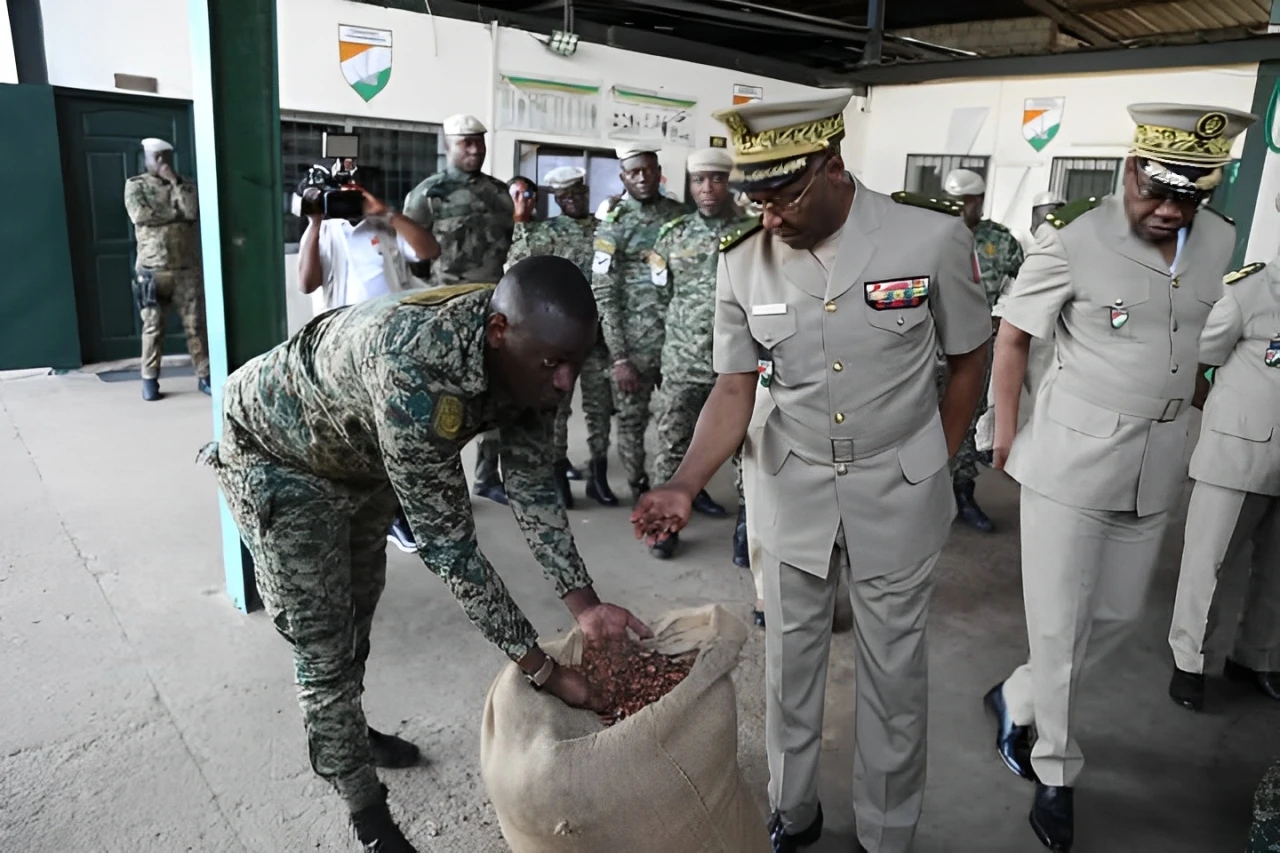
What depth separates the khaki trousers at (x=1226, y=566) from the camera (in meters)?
2.83

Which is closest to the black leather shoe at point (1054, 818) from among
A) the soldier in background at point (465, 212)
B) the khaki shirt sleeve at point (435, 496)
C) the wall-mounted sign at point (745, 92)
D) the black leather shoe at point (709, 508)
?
the khaki shirt sleeve at point (435, 496)

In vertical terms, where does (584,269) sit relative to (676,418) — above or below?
above

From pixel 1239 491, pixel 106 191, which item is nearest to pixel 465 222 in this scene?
pixel 1239 491

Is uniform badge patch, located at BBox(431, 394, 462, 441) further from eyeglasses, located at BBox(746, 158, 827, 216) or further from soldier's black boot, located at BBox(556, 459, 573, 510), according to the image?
soldier's black boot, located at BBox(556, 459, 573, 510)

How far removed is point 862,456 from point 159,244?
5.88 m

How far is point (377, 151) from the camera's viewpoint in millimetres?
6832

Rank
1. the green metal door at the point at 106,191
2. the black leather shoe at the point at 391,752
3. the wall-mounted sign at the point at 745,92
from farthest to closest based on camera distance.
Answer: the wall-mounted sign at the point at 745,92 → the green metal door at the point at 106,191 → the black leather shoe at the point at 391,752

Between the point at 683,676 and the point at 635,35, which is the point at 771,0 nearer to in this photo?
the point at 635,35

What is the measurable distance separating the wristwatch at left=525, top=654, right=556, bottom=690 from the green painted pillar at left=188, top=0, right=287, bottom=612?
187 centimetres

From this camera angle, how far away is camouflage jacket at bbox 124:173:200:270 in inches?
244

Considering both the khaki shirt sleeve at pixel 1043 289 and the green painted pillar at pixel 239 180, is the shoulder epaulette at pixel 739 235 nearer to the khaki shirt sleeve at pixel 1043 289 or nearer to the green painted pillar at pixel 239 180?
the khaki shirt sleeve at pixel 1043 289

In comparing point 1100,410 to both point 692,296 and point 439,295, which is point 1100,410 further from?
point 692,296

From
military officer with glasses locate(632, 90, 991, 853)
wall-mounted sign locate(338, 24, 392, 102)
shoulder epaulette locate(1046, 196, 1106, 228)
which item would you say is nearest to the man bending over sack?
military officer with glasses locate(632, 90, 991, 853)

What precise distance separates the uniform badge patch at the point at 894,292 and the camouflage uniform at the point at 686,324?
78.7 inches
